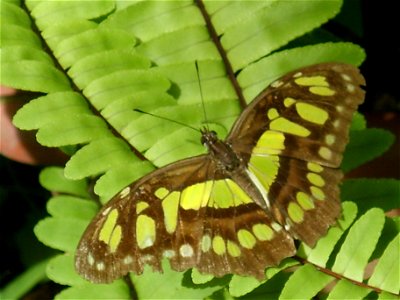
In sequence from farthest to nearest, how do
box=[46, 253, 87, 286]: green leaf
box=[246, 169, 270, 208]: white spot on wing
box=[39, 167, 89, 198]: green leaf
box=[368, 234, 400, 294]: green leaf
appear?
box=[39, 167, 89, 198]: green leaf, box=[46, 253, 87, 286]: green leaf, box=[246, 169, 270, 208]: white spot on wing, box=[368, 234, 400, 294]: green leaf

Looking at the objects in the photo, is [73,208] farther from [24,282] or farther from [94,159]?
[24,282]

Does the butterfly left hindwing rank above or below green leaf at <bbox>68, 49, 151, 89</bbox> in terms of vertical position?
below

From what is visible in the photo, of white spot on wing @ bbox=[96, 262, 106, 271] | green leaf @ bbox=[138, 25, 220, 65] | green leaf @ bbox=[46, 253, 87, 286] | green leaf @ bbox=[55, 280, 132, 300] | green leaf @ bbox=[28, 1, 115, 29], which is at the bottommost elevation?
green leaf @ bbox=[55, 280, 132, 300]

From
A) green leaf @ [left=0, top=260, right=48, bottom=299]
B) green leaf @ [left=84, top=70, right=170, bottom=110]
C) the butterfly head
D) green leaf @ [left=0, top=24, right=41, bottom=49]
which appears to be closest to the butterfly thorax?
the butterfly head

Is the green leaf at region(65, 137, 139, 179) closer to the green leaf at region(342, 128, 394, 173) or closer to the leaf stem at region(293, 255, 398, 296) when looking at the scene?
the leaf stem at region(293, 255, 398, 296)

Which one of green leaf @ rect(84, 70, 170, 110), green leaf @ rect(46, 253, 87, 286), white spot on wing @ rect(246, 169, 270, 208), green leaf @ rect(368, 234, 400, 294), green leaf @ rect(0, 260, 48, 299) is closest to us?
green leaf @ rect(368, 234, 400, 294)

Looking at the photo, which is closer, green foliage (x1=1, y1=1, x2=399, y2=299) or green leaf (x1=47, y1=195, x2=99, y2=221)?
green foliage (x1=1, y1=1, x2=399, y2=299)
